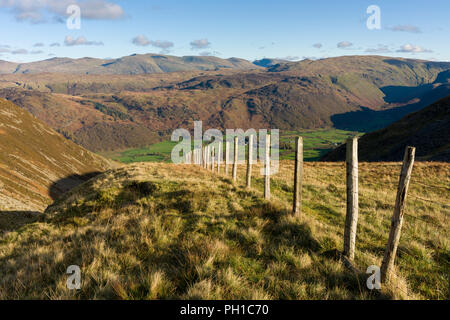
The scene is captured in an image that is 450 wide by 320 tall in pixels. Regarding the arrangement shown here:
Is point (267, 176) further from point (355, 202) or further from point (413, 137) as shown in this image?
point (413, 137)

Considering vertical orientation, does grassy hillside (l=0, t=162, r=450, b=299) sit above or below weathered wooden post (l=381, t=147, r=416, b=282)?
below

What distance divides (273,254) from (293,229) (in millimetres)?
1680

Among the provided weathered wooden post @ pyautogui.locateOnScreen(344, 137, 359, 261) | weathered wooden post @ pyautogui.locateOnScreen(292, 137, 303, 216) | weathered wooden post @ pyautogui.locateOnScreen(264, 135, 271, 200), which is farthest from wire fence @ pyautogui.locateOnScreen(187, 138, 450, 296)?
weathered wooden post @ pyautogui.locateOnScreen(292, 137, 303, 216)

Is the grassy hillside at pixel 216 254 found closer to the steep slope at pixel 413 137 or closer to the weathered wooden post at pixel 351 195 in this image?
the weathered wooden post at pixel 351 195

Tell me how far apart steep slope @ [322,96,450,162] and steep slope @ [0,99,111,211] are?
2718 inches

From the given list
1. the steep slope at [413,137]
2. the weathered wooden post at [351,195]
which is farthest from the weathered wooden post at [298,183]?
the steep slope at [413,137]

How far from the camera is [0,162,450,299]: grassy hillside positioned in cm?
429

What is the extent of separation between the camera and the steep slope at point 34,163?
4935 cm

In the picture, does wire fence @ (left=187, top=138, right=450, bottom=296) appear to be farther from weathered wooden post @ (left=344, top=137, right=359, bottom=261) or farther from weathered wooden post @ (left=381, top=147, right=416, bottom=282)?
weathered wooden post @ (left=344, top=137, right=359, bottom=261)

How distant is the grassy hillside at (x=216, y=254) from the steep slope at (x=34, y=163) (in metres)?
38.1

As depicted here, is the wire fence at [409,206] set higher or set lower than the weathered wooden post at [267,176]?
lower

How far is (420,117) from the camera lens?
2611 inches

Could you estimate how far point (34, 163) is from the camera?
76.6 meters
